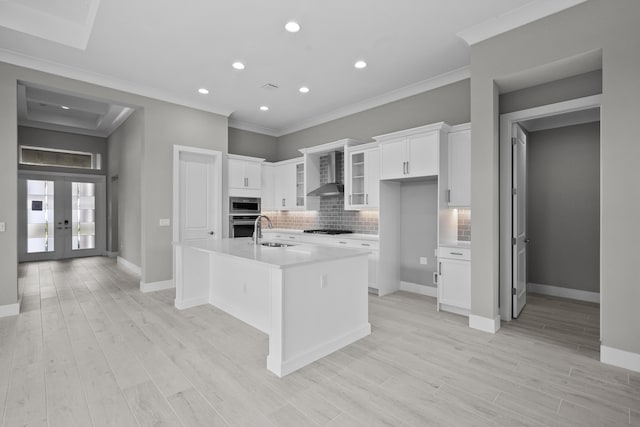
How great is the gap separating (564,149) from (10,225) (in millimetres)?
7542

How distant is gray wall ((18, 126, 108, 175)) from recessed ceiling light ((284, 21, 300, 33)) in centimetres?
755

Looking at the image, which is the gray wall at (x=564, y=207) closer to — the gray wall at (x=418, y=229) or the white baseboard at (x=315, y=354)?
the gray wall at (x=418, y=229)

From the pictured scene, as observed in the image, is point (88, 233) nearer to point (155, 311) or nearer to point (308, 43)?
point (155, 311)

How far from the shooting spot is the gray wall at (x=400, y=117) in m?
4.21

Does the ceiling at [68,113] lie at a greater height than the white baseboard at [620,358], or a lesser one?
greater

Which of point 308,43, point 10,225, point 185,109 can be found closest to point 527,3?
point 308,43

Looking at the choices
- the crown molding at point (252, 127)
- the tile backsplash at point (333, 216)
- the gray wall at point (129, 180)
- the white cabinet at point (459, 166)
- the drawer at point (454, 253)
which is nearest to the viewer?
the drawer at point (454, 253)

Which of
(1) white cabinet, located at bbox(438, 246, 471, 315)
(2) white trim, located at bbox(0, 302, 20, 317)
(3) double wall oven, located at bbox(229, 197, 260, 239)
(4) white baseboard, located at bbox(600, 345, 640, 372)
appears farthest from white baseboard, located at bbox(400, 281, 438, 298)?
(2) white trim, located at bbox(0, 302, 20, 317)

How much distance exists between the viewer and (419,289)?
186 inches

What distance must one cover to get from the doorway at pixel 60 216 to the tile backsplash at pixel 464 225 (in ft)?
29.2

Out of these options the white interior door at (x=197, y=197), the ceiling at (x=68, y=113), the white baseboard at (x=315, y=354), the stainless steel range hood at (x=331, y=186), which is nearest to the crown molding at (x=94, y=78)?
the white interior door at (x=197, y=197)

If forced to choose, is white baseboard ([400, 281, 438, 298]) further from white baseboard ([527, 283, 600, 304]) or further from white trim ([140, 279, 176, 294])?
white trim ([140, 279, 176, 294])

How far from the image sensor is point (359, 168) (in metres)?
5.04

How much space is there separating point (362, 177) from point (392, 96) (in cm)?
137
